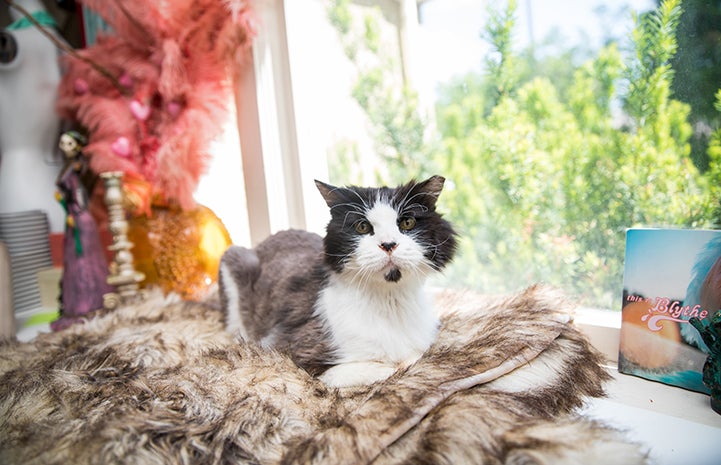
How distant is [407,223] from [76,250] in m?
1.24

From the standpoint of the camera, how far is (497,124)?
1.38 metres

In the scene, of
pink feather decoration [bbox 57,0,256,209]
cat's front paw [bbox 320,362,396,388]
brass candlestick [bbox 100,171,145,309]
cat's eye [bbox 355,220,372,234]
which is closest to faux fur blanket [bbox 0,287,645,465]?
cat's front paw [bbox 320,362,396,388]

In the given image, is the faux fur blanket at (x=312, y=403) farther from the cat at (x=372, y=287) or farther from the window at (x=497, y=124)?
the window at (x=497, y=124)

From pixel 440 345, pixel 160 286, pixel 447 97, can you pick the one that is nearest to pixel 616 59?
pixel 447 97

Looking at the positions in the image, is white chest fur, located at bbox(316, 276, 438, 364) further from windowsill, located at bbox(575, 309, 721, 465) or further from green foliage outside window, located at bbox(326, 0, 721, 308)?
green foliage outside window, located at bbox(326, 0, 721, 308)

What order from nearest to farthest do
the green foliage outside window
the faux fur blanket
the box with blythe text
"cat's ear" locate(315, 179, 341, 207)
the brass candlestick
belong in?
the faux fur blanket → the box with blythe text → "cat's ear" locate(315, 179, 341, 207) → the green foliage outside window → the brass candlestick

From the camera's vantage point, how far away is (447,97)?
153cm

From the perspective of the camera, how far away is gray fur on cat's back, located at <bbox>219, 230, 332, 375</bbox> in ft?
3.04

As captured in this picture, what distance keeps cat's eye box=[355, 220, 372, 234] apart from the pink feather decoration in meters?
0.88

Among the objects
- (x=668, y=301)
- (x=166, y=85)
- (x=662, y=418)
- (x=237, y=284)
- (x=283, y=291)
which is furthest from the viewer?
(x=166, y=85)

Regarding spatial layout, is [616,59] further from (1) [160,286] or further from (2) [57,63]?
(2) [57,63]

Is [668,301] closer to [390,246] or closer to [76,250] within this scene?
[390,246]

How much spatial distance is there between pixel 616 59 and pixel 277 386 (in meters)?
1.04

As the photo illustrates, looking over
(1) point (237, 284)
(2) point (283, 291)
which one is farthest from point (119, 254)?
(2) point (283, 291)
